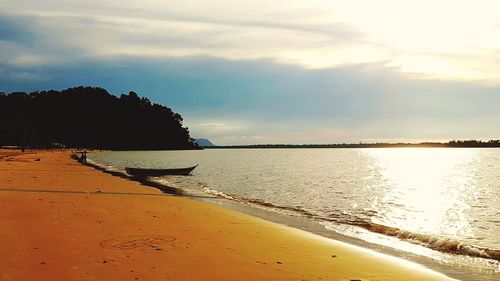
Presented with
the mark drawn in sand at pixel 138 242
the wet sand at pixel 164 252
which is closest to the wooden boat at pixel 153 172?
the wet sand at pixel 164 252

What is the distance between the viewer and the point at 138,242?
12.1 metres

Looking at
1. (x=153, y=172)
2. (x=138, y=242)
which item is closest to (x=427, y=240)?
(x=138, y=242)

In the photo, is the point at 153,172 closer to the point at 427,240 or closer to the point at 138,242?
the point at 427,240

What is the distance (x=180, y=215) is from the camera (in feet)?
63.8

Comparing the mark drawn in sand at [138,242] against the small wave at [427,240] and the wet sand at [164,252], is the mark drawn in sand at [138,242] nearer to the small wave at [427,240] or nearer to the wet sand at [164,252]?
the wet sand at [164,252]

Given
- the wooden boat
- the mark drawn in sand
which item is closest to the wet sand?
the mark drawn in sand

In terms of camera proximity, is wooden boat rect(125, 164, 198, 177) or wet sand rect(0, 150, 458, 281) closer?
wet sand rect(0, 150, 458, 281)

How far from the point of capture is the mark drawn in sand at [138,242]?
37.5 feet

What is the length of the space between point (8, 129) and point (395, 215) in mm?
163319

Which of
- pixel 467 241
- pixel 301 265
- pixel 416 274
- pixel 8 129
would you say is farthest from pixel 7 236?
pixel 8 129

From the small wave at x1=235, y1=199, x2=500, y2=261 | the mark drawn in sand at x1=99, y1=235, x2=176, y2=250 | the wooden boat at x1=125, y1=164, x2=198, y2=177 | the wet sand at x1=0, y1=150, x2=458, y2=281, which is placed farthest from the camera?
the wooden boat at x1=125, y1=164, x2=198, y2=177

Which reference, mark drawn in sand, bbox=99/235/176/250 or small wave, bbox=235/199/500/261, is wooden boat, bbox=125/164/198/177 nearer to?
small wave, bbox=235/199/500/261

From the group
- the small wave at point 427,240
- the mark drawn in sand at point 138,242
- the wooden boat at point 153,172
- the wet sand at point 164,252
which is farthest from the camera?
the wooden boat at point 153,172

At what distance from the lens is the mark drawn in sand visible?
1144cm
